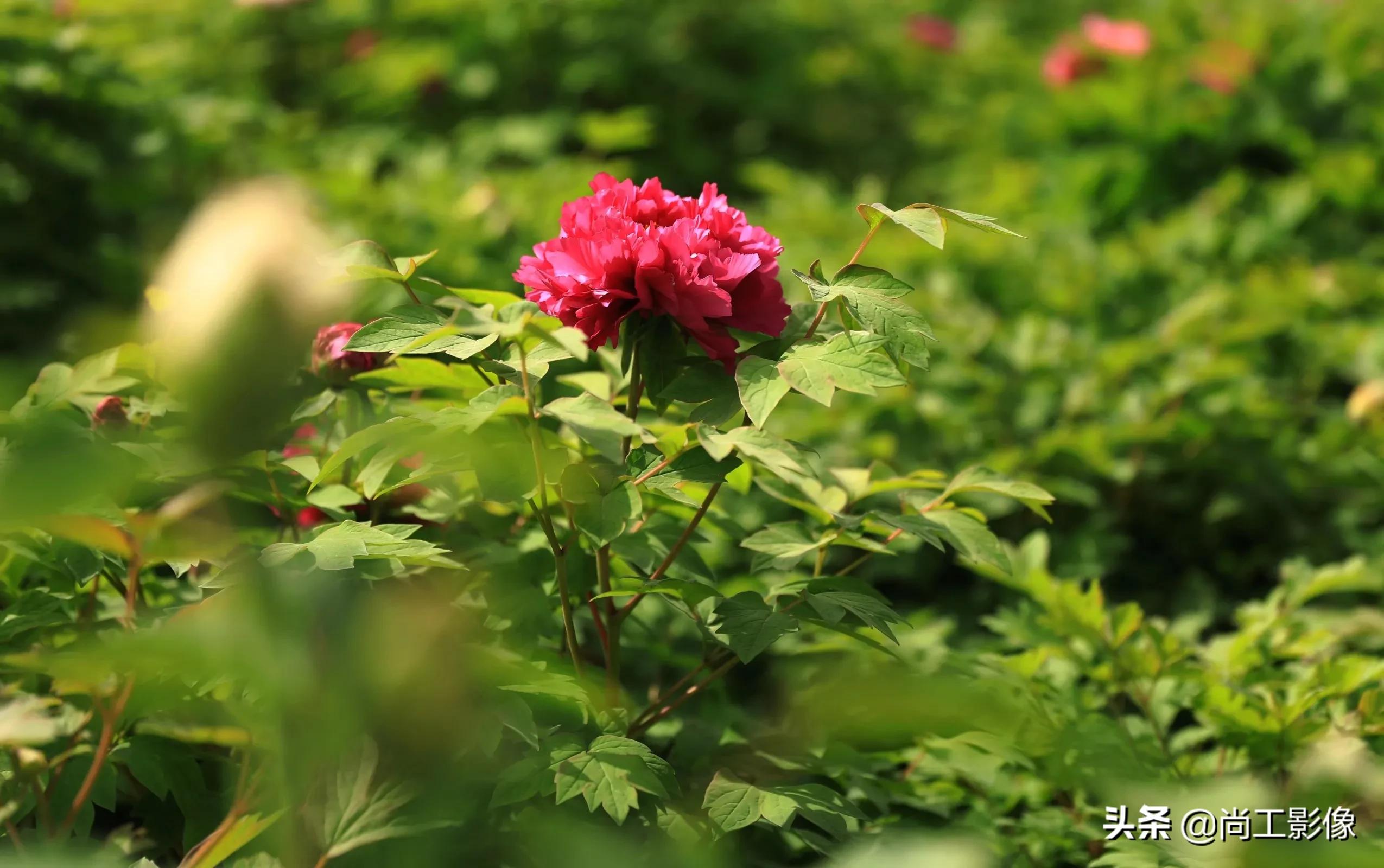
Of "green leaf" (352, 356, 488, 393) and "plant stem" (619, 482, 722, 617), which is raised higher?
"green leaf" (352, 356, 488, 393)

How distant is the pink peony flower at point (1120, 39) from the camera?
4.50 m

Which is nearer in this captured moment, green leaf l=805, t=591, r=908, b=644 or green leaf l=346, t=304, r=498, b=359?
green leaf l=346, t=304, r=498, b=359

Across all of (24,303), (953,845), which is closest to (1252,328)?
(953,845)

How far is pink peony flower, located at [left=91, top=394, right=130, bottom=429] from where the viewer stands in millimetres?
1406

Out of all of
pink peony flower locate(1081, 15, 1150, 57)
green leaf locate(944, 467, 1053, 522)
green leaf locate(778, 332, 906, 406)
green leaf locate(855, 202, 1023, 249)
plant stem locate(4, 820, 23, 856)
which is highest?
pink peony flower locate(1081, 15, 1150, 57)

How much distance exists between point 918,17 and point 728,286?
5809mm

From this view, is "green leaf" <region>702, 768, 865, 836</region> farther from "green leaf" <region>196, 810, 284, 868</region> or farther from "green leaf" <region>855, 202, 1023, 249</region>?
"green leaf" <region>855, 202, 1023, 249</region>

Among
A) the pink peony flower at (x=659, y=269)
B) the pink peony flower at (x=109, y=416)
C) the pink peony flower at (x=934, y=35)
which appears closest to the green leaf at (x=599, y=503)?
the pink peony flower at (x=659, y=269)

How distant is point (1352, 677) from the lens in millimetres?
1625

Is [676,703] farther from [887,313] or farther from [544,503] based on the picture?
[887,313]

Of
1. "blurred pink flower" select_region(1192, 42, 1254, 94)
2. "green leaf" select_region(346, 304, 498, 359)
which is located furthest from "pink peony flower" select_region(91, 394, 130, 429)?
"blurred pink flower" select_region(1192, 42, 1254, 94)

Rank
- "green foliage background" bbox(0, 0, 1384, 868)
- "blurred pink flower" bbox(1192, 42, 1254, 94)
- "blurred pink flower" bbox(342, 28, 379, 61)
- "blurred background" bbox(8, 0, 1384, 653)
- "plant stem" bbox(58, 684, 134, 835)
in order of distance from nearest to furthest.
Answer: "plant stem" bbox(58, 684, 134, 835) < "green foliage background" bbox(0, 0, 1384, 868) < "blurred background" bbox(8, 0, 1384, 653) < "blurred pink flower" bbox(1192, 42, 1254, 94) < "blurred pink flower" bbox(342, 28, 379, 61)

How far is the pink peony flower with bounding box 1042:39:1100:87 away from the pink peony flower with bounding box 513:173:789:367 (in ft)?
12.4

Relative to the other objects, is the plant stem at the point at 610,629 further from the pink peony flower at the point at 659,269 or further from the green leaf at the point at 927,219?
the green leaf at the point at 927,219
